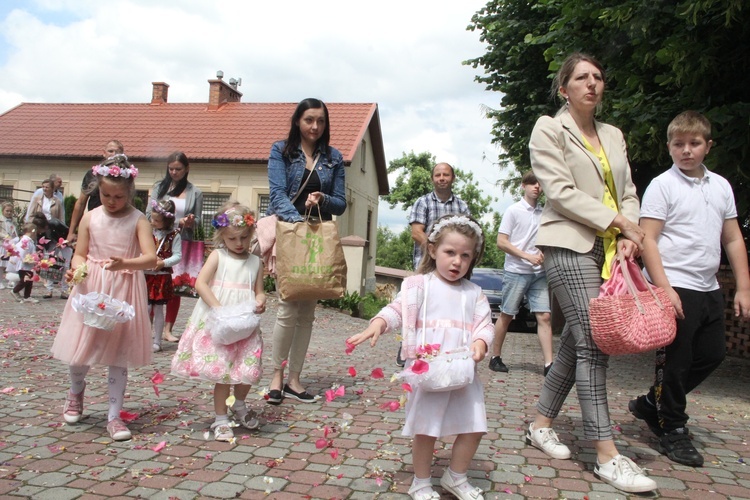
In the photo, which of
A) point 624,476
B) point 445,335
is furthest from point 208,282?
point 624,476

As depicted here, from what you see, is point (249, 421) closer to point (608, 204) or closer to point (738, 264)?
point (608, 204)

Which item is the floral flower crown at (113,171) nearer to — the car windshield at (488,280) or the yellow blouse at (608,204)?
the yellow blouse at (608,204)

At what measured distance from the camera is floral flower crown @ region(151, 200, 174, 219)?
7.11 m

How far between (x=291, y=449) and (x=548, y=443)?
4.95 feet

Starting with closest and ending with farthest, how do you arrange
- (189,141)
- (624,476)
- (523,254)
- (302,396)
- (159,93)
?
(624,476) → (302,396) → (523,254) → (189,141) → (159,93)

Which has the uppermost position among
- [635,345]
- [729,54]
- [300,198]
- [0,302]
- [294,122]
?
[729,54]

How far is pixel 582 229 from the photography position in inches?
150

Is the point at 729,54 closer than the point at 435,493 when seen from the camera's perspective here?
No

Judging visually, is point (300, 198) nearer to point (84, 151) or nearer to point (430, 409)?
point (430, 409)

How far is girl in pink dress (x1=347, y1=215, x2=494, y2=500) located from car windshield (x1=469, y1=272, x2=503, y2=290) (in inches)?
546

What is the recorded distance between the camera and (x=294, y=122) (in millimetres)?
5324

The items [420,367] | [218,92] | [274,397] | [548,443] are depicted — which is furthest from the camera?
[218,92]

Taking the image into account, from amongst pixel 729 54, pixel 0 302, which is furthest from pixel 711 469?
pixel 0 302

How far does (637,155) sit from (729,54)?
150cm
